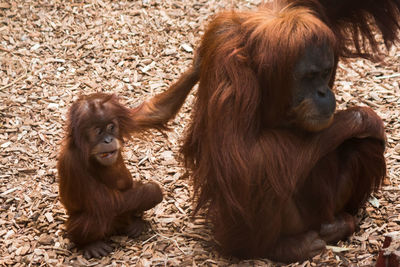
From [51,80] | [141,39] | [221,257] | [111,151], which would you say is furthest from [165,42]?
[221,257]

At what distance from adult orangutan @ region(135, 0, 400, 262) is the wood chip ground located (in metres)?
0.26

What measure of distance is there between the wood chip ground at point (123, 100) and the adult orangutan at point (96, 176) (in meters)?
0.23

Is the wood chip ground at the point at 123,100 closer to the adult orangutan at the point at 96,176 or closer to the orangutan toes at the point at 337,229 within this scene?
the orangutan toes at the point at 337,229

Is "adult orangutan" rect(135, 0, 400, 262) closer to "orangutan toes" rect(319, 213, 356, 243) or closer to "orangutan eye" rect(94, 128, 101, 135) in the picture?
"orangutan toes" rect(319, 213, 356, 243)

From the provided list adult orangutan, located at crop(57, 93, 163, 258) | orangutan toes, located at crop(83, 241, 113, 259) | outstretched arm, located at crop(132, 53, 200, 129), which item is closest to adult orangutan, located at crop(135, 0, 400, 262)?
outstretched arm, located at crop(132, 53, 200, 129)

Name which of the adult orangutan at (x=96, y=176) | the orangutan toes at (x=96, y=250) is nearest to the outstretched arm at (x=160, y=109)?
the adult orangutan at (x=96, y=176)

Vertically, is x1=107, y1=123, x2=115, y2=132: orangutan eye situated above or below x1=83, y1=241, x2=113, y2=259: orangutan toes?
above

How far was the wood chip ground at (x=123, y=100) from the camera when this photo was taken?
4.38 metres

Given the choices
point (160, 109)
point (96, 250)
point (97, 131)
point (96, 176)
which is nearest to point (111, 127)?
point (97, 131)

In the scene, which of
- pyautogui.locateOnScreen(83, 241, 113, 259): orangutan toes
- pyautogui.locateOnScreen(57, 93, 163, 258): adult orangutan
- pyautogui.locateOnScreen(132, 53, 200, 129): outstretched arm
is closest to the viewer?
pyautogui.locateOnScreen(57, 93, 163, 258): adult orangutan

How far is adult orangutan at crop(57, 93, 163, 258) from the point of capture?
4.18m

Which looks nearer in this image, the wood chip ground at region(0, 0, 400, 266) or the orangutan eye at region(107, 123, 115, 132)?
the orangutan eye at region(107, 123, 115, 132)

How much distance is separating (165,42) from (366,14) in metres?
2.61

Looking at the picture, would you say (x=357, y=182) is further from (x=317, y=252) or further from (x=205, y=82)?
(x=205, y=82)
